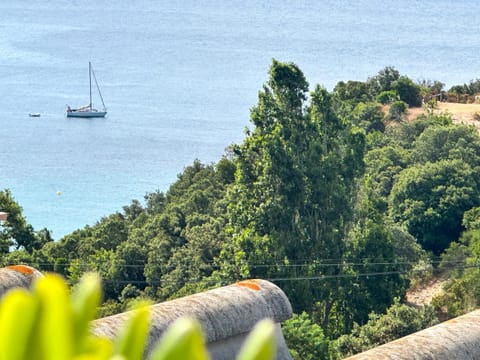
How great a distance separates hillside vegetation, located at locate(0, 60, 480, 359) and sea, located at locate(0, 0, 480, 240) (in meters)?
17.9

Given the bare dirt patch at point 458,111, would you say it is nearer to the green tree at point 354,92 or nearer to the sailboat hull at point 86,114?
the green tree at point 354,92

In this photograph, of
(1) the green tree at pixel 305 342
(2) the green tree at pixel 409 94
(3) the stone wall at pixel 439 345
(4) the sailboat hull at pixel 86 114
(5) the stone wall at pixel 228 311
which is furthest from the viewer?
(4) the sailboat hull at pixel 86 114

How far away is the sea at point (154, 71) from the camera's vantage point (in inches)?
2240

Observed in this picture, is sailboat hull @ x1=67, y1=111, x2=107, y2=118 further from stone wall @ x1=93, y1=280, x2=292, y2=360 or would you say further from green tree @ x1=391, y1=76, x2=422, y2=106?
stone wall @ x1=93, y1=280, x2=292, y2=360

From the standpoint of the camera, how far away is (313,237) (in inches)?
882

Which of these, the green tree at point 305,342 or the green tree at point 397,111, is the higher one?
the green tree at point 397,111

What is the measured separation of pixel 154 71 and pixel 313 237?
66.0m

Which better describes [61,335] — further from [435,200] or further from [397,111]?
[397,111]

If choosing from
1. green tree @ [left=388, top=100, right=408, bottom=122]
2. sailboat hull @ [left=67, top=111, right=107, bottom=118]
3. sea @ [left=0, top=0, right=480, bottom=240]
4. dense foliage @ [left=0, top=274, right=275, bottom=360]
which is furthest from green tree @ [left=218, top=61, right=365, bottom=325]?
sailboat hull @ [left=67, top=111, right=107, bottom=118]

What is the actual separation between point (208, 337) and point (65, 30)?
111 meters

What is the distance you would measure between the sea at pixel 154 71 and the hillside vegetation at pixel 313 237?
17.9 metres

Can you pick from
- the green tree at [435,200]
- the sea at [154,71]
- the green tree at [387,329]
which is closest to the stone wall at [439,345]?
the green tree at [387,329]

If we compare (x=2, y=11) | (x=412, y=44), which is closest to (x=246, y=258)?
(x=412, y=44)

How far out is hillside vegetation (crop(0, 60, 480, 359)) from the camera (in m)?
21.5
